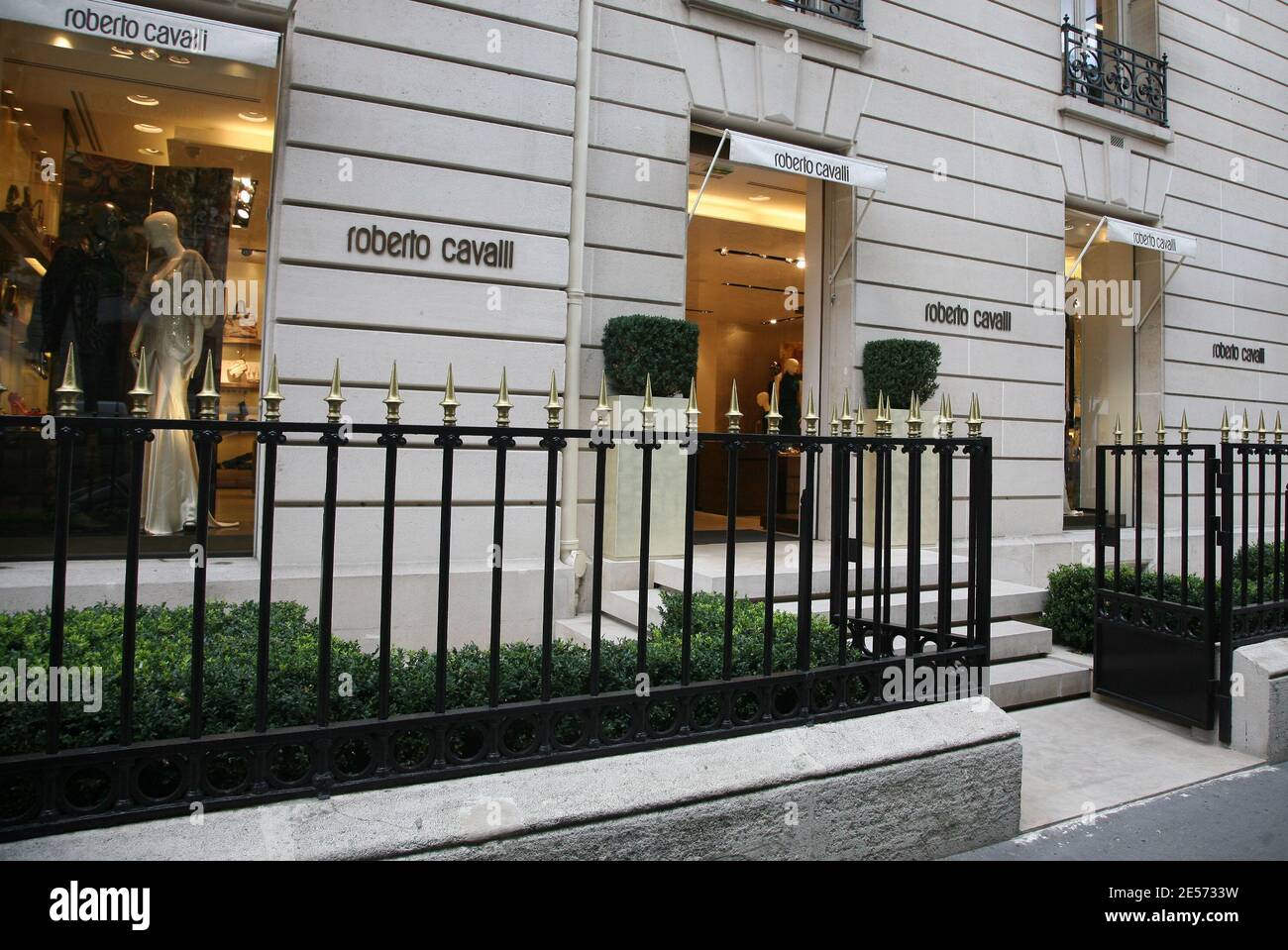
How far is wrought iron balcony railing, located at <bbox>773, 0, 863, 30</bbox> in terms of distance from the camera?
33.8ft

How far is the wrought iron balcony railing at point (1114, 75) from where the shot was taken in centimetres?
1280

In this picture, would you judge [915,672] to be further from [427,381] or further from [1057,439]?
[1057,439]

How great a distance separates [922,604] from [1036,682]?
102 cm

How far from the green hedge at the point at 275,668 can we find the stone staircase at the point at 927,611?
2.23 m

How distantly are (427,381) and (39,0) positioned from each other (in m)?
3.72

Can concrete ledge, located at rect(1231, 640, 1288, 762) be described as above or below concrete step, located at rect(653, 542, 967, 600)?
below

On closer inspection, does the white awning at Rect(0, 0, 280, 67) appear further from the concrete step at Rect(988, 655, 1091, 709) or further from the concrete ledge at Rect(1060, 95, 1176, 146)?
the concrete ledge at Rect(1060, 95, 1176, 146)

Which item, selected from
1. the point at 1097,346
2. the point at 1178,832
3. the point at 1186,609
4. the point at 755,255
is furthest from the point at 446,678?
the point at 1097,346

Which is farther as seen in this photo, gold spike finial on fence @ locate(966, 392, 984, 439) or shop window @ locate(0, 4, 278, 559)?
shop window @ locate(0, 4, 278, 559)

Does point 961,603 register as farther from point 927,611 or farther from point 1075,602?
point 1075,602

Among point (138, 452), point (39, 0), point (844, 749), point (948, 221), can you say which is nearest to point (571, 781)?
point (844, 749)

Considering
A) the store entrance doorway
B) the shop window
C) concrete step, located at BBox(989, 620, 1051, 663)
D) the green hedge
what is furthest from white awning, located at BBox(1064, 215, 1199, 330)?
the shop window

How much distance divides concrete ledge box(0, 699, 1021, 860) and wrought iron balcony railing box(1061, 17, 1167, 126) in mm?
11630

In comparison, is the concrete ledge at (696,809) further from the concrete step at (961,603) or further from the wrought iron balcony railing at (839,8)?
the wrought iron balcony railing at (839,8)
